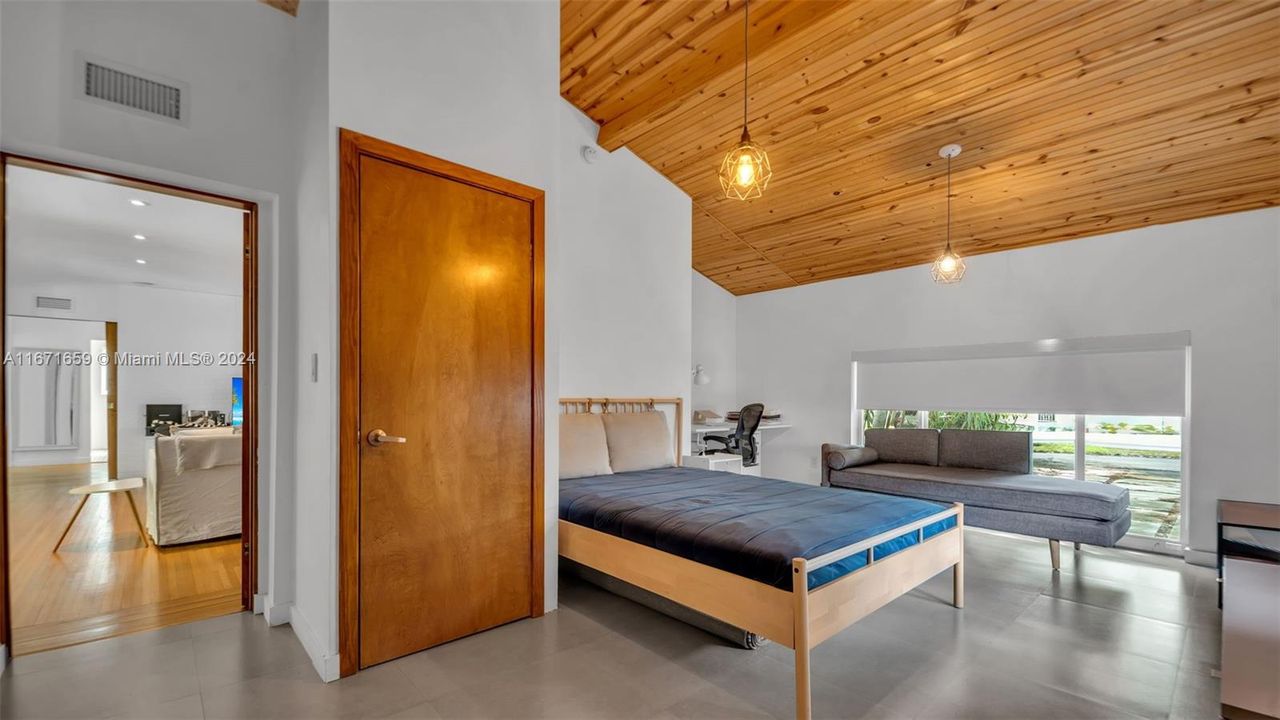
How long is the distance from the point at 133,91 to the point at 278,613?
2503 millimetres

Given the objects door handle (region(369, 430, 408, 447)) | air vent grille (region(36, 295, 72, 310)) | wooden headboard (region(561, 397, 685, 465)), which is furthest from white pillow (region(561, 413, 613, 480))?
air vent grille (region(36, 295, 72, 310))

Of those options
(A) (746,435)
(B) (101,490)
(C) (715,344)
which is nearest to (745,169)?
(A) (746,435)

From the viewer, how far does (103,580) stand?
3.26 meters

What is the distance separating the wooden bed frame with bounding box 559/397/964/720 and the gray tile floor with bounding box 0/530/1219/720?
0.87ft

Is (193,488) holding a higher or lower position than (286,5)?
lower

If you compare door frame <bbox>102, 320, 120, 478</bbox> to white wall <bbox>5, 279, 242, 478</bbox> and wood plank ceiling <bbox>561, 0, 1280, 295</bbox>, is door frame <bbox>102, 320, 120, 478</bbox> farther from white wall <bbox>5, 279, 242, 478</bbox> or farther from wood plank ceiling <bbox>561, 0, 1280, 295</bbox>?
wood plank ceiling <bbox>561, 0, 1280, 295</bbox>

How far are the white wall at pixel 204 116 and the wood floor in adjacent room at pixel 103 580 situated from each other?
1.81ft

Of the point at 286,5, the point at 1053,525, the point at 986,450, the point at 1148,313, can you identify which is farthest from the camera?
the point at 986,450

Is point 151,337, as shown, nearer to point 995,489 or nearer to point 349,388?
point 349,388

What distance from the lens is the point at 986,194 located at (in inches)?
170

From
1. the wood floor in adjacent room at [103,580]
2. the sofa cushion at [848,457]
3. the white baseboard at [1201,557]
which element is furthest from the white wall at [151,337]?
the white baseboard at [1201,557]

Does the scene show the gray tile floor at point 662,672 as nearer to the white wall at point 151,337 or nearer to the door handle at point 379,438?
the door handle at point 379,438

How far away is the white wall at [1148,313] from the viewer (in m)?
3.89

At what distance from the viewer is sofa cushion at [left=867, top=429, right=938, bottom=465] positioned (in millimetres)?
4984
